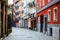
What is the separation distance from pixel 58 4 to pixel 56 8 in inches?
59.7

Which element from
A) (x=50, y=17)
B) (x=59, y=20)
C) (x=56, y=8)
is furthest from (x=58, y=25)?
(x=50, y=17)

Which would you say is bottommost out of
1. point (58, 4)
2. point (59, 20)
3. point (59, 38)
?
point (59, 38)

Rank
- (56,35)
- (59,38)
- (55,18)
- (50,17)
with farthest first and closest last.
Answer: (50,17) < (55,18) < (56,35) < (59,38)

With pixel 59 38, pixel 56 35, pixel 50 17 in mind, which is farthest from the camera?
pixel 50 17

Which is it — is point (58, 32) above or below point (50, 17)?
below

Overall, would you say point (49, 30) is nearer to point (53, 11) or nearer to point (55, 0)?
point (53, 11)

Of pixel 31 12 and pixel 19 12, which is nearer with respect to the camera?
pixel 31 12

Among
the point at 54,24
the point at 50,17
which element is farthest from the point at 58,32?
the point at 50,17

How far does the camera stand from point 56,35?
3550cm

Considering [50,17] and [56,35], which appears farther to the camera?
[50,17]

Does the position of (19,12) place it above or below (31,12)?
above

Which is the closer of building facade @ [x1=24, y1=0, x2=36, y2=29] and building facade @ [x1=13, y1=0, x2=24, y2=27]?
building facade @ [x1=24, y1=0, x2=36, y2=29]

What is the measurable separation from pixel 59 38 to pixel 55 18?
17.9 ft

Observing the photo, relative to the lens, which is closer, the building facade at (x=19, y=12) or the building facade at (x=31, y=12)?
the building facade at (x=31, y=12)
